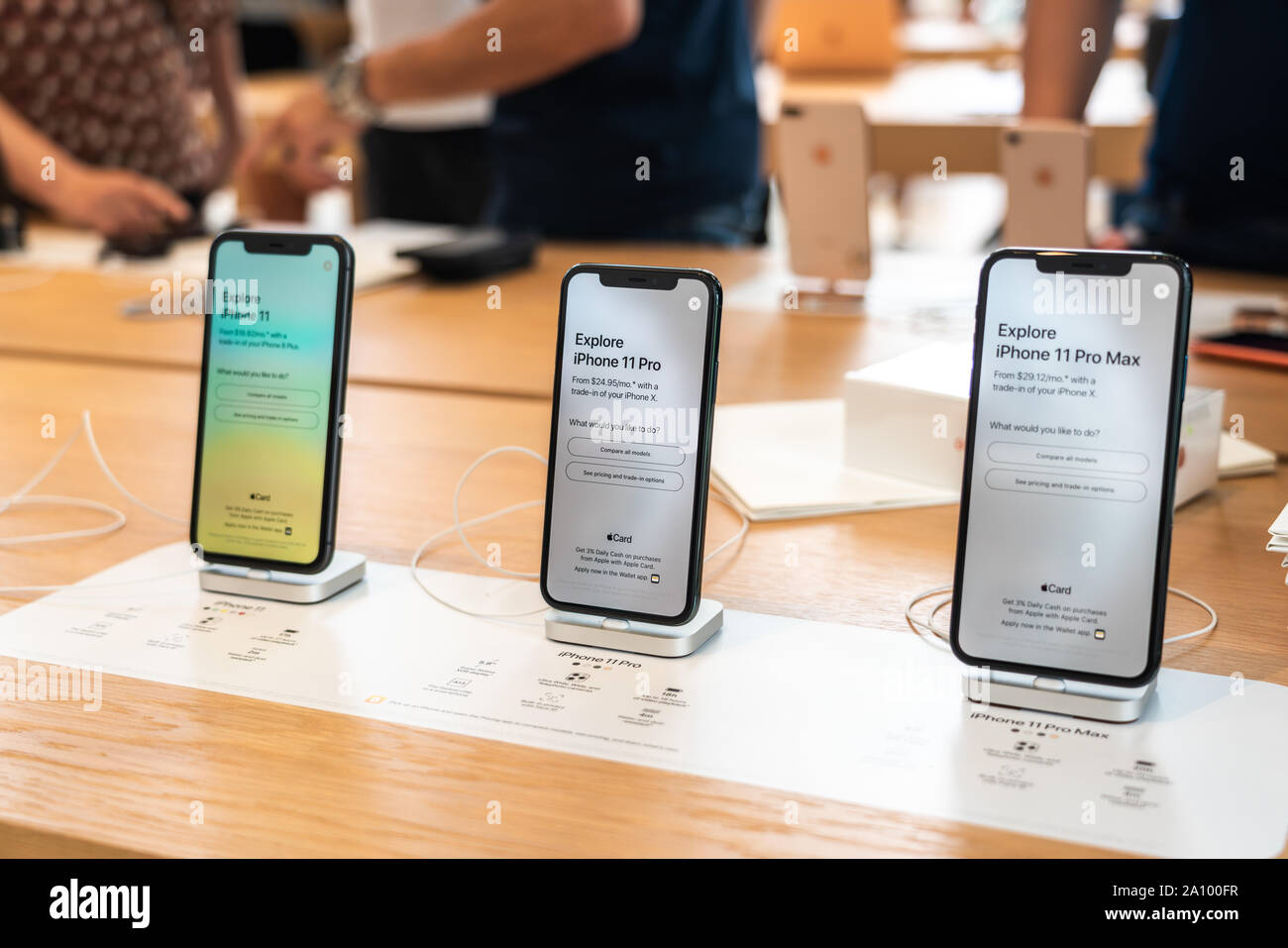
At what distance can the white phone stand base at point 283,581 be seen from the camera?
72cm

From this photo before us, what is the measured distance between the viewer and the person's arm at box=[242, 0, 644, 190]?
1506 mm

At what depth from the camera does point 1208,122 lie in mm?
1570

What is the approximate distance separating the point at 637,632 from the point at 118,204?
148 cm

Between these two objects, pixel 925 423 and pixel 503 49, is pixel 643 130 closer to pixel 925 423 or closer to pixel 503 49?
pixel 503 49

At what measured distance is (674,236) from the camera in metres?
1.80

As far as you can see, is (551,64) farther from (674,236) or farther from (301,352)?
(301,352)

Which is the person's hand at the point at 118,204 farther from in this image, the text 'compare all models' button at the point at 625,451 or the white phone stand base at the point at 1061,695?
the white phone stand base at the point at 1061,695

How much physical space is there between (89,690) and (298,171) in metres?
1.33

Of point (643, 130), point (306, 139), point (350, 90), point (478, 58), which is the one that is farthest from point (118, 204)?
point (643, 130)

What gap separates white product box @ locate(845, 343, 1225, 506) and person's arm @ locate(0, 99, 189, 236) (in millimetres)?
1291

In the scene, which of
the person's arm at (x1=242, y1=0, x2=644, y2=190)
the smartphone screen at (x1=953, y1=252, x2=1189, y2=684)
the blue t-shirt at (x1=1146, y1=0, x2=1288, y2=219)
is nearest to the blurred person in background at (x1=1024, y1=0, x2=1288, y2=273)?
the blue t-shirt at (x1=1146, y1=0, x2=1288, y2=219)

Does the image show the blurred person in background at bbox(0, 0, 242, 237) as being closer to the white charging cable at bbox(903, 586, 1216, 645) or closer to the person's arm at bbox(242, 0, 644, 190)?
the person's arm at bbox(242, 0, 644, 190)

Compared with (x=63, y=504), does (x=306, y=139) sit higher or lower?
higher
